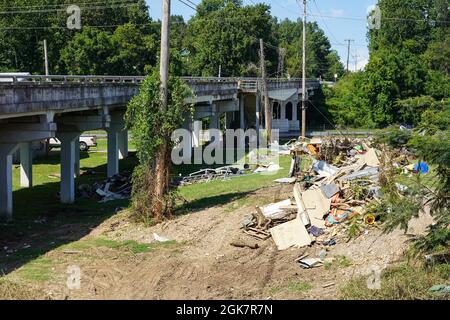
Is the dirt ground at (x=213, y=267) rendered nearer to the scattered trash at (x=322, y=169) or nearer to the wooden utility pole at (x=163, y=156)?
the wooden utility pole at (x=163, y=156)

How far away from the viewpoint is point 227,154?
4641 cm

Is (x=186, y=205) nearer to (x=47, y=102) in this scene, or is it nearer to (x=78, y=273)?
(x=47, y=102)

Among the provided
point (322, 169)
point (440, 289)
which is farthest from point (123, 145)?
point (440, 289)

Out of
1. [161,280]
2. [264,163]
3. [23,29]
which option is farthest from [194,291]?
[23,29]

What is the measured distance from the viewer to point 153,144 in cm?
2106

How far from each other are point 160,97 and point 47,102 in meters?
4.99

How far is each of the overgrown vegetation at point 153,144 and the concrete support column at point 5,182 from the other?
17.8ft

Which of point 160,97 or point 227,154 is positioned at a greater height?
point 160,97

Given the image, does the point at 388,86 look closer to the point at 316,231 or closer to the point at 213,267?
the point at 316,231

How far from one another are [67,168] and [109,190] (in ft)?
7.75

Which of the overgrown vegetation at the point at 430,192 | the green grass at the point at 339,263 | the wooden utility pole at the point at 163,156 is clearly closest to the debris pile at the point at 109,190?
the wooden utility pole at the point at 163,156

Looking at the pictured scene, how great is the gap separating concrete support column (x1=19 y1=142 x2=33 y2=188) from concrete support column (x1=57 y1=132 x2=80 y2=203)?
488 cm

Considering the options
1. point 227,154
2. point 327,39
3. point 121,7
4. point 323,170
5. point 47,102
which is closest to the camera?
point 47,102

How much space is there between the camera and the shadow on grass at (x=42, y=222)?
1858cm
